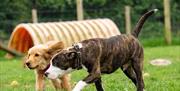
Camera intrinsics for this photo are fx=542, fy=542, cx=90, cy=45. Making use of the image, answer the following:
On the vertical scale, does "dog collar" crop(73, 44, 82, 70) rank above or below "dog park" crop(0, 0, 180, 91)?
above

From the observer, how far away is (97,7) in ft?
90.3

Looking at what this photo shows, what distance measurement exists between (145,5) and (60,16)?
203 inches

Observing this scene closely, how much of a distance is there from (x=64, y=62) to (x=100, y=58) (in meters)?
0.49

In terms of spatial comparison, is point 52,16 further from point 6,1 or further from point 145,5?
point 145,5

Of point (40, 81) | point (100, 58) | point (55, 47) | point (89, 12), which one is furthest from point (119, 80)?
point (89, 12)

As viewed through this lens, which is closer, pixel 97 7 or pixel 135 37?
pixel 135 37

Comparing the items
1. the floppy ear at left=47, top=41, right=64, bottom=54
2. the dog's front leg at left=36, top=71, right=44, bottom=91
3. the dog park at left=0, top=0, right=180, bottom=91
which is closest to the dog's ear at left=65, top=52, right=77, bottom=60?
the dog park at left=0, top=0, right=180, bottom=91

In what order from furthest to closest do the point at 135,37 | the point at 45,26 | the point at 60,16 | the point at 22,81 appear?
the point at 60,16 → the point at 45,26 → the point at 22,81 → the point at 135,37

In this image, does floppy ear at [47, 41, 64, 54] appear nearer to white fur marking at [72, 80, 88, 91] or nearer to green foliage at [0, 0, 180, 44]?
white fur marking at [72, 80, 88, 91]

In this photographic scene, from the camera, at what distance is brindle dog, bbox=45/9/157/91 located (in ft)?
20.4

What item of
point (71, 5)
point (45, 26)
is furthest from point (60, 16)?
point (45, 26)

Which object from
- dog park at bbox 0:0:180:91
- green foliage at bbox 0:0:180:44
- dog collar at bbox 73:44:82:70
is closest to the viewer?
dog collar at bbox 73:44:82:70

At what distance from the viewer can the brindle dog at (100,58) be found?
6.21 m

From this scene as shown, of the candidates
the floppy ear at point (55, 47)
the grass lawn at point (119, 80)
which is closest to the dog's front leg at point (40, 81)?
the floppy ear at point (55, 47)
